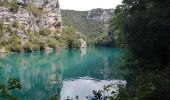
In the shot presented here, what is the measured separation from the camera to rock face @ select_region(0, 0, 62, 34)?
414 feet

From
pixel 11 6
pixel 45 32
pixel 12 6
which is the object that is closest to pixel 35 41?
pixel 11 6

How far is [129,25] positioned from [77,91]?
7.69 m

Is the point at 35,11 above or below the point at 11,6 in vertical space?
below

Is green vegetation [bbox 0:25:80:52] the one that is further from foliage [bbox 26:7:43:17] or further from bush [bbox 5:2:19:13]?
bush [bbox 5:2:19:13]

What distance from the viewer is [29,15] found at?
139 metres

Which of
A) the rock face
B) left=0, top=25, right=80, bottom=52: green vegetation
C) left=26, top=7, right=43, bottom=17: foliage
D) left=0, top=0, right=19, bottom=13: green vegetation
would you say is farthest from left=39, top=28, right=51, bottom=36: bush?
left=0, top=0, right=19, bottom=13: green vegetation

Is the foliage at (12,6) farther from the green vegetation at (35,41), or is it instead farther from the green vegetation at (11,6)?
the green vegetation at (35,41)

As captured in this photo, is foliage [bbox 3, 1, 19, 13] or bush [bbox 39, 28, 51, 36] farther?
bush [bbox 39, 28, 51, 36]

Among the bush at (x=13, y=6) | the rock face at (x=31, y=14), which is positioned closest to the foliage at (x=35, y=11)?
the rock face at (x=31, y=14)

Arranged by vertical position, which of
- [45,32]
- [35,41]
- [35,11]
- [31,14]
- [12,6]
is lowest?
[35,41]

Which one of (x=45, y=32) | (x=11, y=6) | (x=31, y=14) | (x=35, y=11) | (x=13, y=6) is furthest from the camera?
(x=35, y=11)

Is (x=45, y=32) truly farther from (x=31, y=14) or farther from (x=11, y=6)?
(x=11, y=6)

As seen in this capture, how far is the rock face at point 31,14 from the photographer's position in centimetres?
12612

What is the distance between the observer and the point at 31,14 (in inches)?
5605
